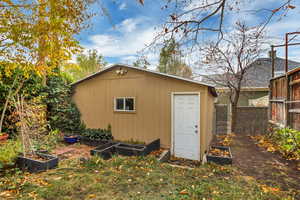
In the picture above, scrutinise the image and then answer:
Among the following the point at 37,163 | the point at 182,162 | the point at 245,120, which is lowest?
the point at 182,162

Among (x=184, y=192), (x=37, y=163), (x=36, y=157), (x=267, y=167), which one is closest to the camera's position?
(x=184, y=192)

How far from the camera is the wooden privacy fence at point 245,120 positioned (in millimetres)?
8578

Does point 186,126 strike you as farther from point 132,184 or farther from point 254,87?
point 254,87

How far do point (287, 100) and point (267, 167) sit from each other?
122 inches

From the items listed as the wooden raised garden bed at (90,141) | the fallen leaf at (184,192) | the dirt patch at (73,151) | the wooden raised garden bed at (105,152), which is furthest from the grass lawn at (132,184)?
the wooden raised garden bed at (90,141)

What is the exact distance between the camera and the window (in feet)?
22.8

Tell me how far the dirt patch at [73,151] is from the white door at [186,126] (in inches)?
132

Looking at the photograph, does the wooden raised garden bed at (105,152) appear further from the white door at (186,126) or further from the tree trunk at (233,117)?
the tree trunk at (233,117)

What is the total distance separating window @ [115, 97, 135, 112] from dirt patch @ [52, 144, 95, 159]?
7.00ft

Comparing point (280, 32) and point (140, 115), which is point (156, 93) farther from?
point (280, 32)

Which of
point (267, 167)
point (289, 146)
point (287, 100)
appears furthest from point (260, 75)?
point (267, 167)

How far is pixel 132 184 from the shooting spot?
330 cm

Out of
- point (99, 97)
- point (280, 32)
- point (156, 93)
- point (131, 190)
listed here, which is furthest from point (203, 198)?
point (280, 32)

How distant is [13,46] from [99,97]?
12.7 feet
